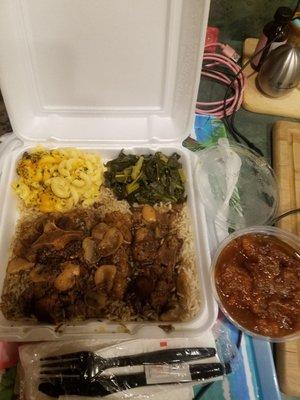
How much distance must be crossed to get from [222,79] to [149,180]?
2.41 ft

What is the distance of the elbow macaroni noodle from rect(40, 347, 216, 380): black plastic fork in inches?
19.8

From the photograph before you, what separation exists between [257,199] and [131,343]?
73 cm

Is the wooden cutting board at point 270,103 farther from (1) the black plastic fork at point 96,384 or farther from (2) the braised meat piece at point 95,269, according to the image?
(1) the black plastic fork at point 96,384

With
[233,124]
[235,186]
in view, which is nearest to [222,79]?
[233,124]

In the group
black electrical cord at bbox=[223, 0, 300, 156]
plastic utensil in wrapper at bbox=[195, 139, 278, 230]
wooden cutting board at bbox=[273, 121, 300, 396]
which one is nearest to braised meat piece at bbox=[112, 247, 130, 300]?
plastic utensil in wrapper at bbox=[195, 139, 278, 230]

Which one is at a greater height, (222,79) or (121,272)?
(222,79)

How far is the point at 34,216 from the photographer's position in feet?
3.88

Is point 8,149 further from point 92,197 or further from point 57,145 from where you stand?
point 92,197

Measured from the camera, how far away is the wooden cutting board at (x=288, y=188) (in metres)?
0.98

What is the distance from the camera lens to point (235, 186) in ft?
4.32

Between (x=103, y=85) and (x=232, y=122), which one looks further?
(x=232, y=122)

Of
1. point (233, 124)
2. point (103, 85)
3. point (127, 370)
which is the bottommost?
point (127, 370)

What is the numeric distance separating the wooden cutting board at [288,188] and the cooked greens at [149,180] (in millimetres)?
431

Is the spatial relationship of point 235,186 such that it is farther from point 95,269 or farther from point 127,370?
point 127,370
